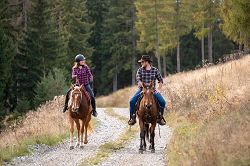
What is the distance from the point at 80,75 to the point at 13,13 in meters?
29.8

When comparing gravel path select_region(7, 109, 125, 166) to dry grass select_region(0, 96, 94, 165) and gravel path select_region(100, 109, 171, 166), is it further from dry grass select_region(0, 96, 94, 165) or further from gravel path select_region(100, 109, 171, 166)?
gravel path select_region(100, 109, 171, 166)

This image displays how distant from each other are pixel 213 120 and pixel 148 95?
208cm

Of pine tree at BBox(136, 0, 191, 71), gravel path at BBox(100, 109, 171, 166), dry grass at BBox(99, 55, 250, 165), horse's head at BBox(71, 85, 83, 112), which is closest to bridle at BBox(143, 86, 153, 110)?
dry grass at BBox(99, 55, 250, 165)

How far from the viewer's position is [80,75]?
1688 cm

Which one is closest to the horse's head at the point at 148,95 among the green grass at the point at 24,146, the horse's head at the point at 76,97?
the horse's head at the point at 76,97

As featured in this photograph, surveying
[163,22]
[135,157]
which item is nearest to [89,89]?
[135,157]

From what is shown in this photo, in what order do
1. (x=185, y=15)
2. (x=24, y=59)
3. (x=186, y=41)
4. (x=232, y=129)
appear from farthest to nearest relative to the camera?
(x=186, y=41) → (x=185, y=15) → (x=24, y=59) → (x=232, y=129)

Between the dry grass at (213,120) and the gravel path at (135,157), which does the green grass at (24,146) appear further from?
the dry grass at (213,120)

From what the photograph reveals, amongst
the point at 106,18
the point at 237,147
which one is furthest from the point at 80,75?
the point at 106,18

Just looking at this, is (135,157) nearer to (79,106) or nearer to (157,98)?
(157,98)

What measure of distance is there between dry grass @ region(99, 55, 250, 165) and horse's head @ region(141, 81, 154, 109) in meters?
1.33

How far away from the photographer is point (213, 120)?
14.6 m

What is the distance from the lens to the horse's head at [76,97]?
53.1 ft

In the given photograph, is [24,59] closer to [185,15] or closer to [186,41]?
[185,15]
